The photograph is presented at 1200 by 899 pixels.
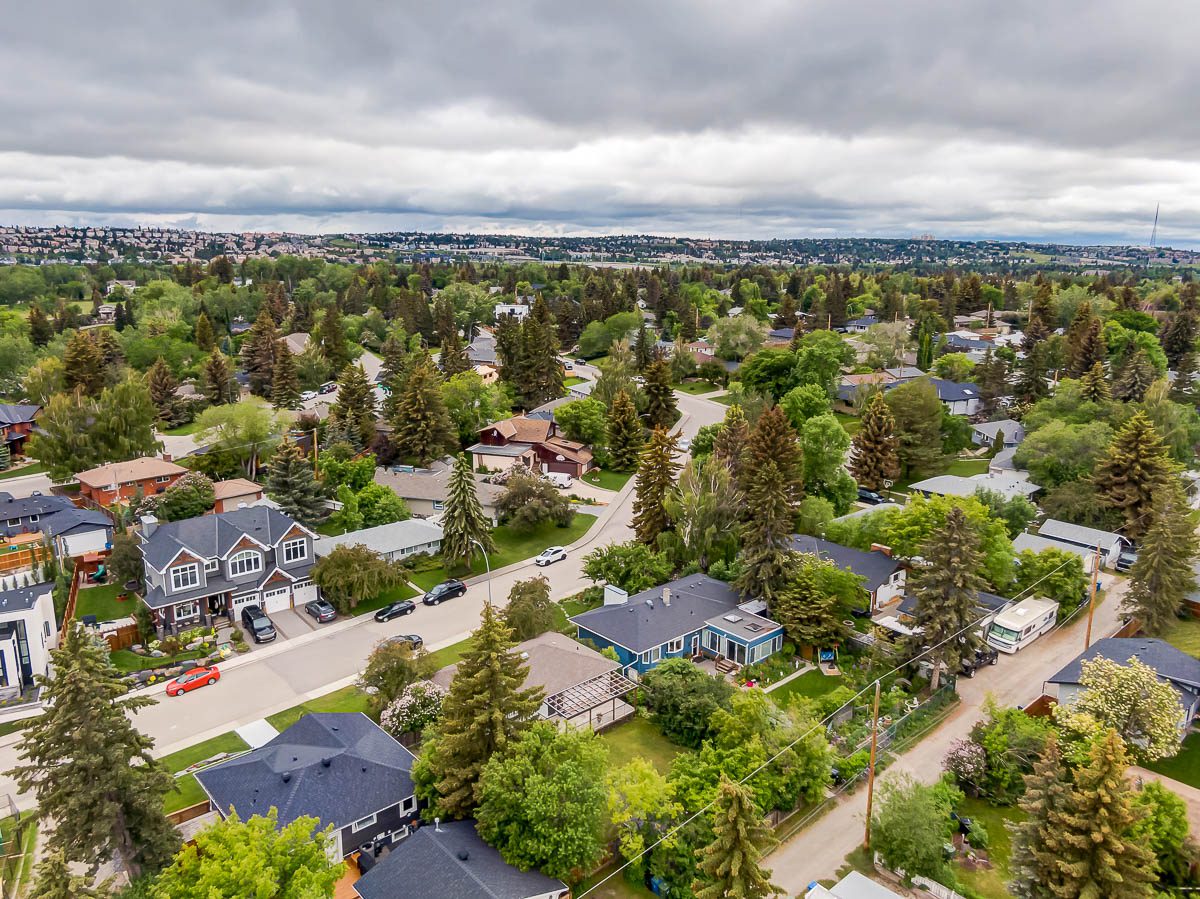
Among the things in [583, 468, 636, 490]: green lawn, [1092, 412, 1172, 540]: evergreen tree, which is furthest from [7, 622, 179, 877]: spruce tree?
[1092, 412, 1172, 540]: evergreen tree

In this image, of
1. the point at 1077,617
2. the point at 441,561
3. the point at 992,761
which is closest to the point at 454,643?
the point at 441,561

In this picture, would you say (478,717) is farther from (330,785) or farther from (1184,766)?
(1184,766)

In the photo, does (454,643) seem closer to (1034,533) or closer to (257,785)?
(257,785)

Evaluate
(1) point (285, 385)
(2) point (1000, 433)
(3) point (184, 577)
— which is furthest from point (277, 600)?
(2) point (1000, 433)

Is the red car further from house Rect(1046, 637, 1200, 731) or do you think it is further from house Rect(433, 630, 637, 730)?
house Rect(1046, 637, 1200, 731)

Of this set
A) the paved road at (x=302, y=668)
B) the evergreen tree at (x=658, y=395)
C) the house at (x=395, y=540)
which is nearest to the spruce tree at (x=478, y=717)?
the paved road at (x=302, y=668)
